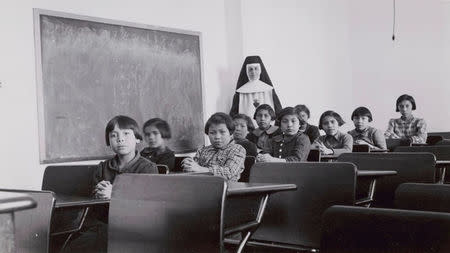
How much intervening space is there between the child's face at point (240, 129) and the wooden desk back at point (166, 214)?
4.21 meters

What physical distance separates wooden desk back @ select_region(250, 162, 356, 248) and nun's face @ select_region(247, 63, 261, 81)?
4062 millimetres

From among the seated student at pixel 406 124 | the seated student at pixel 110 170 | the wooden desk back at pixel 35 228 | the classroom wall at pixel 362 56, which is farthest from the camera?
the classroom wall at pixel 362 56

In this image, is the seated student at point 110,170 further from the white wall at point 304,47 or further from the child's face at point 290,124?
the white wall at point 304,47

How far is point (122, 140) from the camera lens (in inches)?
126

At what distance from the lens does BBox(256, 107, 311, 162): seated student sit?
4703mm

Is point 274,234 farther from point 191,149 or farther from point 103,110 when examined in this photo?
point 191,149

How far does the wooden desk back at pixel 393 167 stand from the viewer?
2.66 m

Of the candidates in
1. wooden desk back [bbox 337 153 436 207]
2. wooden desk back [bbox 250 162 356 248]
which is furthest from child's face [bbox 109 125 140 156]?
wooden desk back [bbox 337 153 436 207]

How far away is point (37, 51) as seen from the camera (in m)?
4.59

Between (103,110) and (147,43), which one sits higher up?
(147,43)

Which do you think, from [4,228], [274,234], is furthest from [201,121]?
[4,228]

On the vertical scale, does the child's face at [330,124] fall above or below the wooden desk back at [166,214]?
above

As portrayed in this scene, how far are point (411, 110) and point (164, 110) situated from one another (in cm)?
371

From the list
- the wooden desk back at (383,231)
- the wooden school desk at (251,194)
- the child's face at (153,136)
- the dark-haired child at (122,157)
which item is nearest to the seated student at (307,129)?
the child's face at (153,136)
